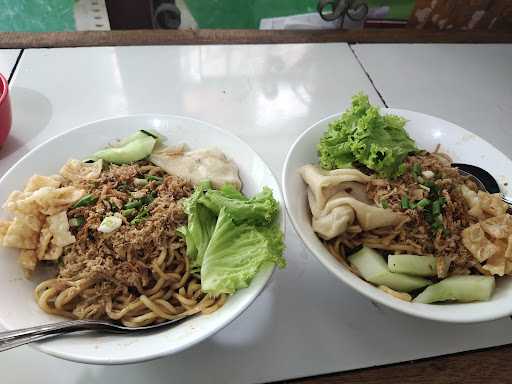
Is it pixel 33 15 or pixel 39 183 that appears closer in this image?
pixel 39 183

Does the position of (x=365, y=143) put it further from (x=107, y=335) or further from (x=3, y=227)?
(x=3, y=227)

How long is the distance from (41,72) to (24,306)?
4.70ft

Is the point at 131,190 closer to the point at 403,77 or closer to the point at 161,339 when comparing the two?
the point at 161,339

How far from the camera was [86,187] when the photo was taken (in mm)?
1196

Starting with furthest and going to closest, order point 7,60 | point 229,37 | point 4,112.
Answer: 1. point 229,37
2. point 7,60
3. point 4,112

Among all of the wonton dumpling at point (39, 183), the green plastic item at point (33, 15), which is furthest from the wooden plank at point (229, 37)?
the wonton dumpling at point (39, 183)

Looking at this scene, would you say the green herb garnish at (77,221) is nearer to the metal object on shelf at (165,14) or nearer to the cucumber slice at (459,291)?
the cucumber slice at (459,291)

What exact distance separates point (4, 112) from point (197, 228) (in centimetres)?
94

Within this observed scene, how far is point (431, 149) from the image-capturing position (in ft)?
4.95

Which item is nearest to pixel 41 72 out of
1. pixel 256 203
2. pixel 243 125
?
pixel 243 125

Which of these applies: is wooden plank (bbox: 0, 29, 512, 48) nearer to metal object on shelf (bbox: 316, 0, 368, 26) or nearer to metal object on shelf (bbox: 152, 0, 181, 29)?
metal object on shelf (bbox: 316, 0, 368, 26)

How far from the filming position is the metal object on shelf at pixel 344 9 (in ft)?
9.11

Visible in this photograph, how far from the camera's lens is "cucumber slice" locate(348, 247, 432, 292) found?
109 cm

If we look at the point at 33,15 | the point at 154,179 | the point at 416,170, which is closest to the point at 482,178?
the point at 416,170
